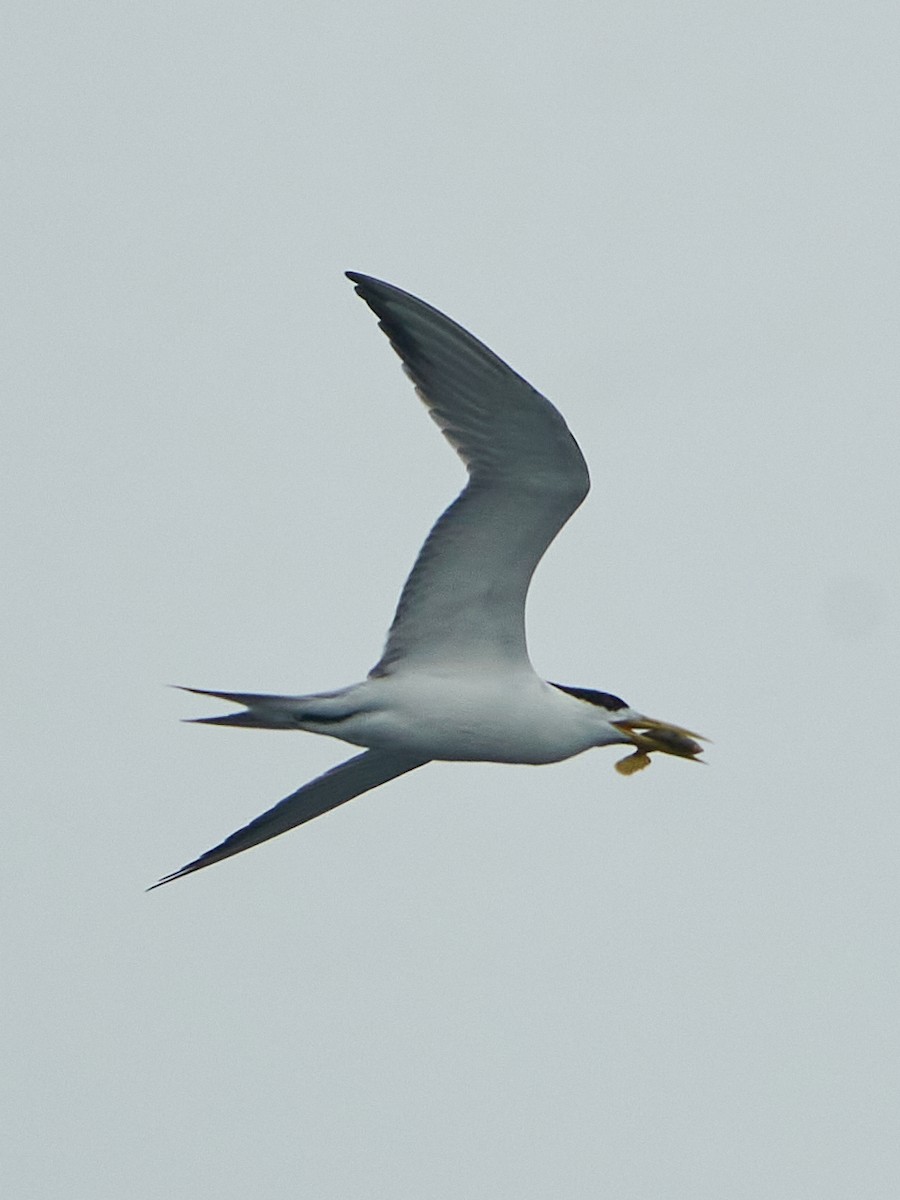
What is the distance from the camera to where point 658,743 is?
1161 centimetres

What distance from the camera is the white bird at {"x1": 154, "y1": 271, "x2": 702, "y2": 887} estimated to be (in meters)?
9.98

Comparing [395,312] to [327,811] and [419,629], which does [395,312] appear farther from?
[327,811]

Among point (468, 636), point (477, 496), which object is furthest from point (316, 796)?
point (477, 496)

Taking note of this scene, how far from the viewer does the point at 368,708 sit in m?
10.8

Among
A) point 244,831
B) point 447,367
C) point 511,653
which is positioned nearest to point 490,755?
point 511,653

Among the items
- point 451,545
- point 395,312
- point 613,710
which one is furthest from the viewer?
point 613,710

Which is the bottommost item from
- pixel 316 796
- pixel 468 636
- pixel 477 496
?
pixel 316 796

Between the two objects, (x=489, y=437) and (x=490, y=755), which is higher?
(x=489, y=437)

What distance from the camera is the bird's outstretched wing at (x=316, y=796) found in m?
11.4

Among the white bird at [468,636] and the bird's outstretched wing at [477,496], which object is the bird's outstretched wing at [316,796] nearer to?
the white bird at [468,636]

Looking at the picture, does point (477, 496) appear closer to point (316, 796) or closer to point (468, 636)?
point (468, 636)

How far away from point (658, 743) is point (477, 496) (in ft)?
6.41

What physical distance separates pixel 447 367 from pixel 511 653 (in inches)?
63.6

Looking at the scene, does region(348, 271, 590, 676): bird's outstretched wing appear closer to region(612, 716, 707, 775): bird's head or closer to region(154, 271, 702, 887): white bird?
region(154, 271, 702, 887): white bird
